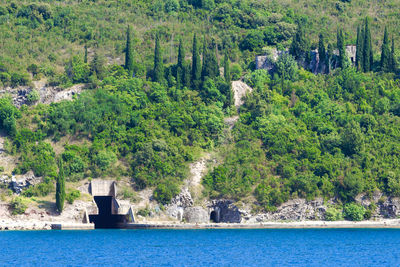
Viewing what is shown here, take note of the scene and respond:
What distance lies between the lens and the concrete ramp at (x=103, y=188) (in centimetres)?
9081

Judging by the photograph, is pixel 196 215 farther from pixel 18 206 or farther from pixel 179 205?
pixel 18 206

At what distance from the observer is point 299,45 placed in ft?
365

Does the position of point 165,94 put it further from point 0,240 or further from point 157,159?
point 0,240

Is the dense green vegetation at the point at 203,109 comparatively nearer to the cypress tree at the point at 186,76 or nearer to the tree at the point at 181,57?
the cypress tree at the point at 186,76

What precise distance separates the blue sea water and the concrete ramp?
207 inches

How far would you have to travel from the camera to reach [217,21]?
427 feet

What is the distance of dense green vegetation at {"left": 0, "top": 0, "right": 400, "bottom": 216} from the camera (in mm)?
92312

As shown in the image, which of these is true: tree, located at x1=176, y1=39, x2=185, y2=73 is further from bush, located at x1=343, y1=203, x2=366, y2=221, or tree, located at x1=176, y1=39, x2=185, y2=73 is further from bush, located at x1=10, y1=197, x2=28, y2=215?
bush, located at x1=10, y1=197, x2=28, y2=215

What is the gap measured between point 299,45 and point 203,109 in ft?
58.8

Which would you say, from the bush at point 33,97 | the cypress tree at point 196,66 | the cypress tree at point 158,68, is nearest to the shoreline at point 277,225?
the bush at point 33,97

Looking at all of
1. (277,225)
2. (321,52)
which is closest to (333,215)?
(277,225)

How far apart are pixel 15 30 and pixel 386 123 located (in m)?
52.5

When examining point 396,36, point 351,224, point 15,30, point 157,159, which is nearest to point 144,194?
point 157,159

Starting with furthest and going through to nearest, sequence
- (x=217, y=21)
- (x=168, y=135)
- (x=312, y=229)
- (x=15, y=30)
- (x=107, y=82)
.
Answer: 1. (x=217, y=21)
2. (x=15, y=30)
3. (x=107, y=82)
4. (x=168, y=135)
5. (x=312, y=229)
